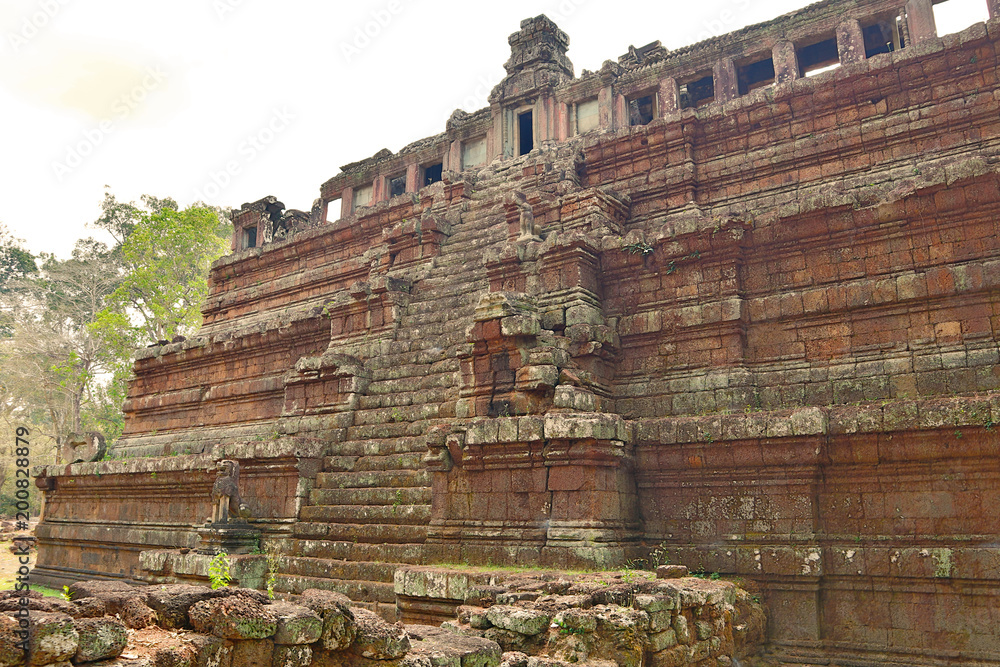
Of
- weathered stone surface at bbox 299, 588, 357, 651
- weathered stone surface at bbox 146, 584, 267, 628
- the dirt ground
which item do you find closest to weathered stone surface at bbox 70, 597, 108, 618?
weathered stone surface at bbox 146, 584, 267, 628

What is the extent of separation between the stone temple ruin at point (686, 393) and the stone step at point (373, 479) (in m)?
0.05

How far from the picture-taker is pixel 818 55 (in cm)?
1922

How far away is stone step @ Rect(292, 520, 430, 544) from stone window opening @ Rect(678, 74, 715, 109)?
1544 cm

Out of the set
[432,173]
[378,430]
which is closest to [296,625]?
[378,430]

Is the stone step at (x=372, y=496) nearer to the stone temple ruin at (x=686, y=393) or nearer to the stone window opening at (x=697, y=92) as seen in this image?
the stone temple ruin at (x=686, y=393)

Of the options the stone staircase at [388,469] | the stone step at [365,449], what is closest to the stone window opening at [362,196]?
the stone staircase at [388,469]

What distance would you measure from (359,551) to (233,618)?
5.08 meters

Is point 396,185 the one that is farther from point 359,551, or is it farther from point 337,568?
point 337,568

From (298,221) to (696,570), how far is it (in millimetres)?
20236

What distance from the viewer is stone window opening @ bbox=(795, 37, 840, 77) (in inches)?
748

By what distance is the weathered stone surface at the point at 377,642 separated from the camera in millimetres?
4277

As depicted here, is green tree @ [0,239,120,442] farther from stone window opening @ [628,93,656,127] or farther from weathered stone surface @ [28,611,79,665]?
weathered stone surface @ [28,611,79,665]

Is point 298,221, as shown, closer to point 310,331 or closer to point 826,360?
point 310,331

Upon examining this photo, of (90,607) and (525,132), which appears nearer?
(90,607)
